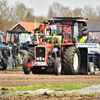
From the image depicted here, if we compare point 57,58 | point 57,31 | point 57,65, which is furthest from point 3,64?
point 57,65

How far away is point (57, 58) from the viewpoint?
17.9 m

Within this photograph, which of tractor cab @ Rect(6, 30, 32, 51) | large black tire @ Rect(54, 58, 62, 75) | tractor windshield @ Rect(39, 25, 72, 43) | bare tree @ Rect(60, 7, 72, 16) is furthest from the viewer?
bare tree @ Rect(60, 7, 72, 16)

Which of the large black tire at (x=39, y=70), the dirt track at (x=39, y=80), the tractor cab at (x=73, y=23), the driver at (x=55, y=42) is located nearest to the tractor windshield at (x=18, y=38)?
the tractor cab at (x=73, y=23)

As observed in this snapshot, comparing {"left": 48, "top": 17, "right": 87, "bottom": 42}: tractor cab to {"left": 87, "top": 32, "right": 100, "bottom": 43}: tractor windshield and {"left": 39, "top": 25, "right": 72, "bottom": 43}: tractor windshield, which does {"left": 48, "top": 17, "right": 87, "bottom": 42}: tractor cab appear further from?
{"left": 87, "top": 32, "right": 100, "bottom": 43}: tractor windshield

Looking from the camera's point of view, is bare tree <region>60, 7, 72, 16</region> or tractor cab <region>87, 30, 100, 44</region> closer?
tractor cab <region>87, 30, 100, 44</region>

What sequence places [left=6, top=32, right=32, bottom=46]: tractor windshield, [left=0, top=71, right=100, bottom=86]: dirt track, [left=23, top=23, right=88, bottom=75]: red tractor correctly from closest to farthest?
[left=0, top=71, right=100, bottom=86]: dirt track < [left=23, top=23, right=88, bottom=75]: red tractor < [left=6, top=32, right=32, bottom=46]: tractor windshield

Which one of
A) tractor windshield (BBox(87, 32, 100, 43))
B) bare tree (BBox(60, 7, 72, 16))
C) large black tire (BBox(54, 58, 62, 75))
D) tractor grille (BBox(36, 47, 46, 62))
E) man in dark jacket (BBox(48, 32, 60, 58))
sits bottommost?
large black tire (BBox(54, 58, 62, 75))

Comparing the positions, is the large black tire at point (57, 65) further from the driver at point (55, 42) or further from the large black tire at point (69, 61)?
the driver at point (55, 42)

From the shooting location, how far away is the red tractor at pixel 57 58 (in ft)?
59.6

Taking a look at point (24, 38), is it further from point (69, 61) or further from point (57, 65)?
point (57, 65)

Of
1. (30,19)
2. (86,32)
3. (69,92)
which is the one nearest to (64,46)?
(86,32)

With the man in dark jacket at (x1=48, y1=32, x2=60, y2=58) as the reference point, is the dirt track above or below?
below

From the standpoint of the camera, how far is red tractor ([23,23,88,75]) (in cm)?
1817

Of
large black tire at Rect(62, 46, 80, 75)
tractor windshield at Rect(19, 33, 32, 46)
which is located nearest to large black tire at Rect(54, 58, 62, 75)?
large black tire at Rect(62, 46, 80, 75)
